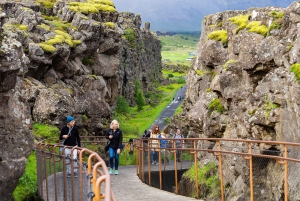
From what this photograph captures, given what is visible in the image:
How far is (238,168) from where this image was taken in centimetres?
1845

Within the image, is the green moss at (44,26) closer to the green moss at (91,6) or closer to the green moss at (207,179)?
the green moss at (91,6)

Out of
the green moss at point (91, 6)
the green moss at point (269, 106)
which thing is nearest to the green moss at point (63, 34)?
the green moss at point (91, 6)

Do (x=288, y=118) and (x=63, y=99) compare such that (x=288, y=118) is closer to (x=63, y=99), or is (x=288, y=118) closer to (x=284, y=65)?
(x=284, y=65)

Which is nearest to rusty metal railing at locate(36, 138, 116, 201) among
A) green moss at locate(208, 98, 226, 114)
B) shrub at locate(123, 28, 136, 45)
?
green moss at locate(208, 98, 226, 114)

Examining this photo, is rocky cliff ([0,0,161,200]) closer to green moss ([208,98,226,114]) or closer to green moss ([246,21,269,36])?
green moss ([208,98,226,114])

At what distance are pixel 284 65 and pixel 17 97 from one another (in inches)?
373

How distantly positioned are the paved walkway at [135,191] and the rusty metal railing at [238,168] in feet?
2.08

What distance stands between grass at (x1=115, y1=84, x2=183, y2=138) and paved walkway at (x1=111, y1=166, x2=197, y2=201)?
118 feet

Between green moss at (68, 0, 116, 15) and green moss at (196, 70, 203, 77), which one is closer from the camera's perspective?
green moss at (196, 70, 203, 77)

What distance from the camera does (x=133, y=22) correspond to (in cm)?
9825

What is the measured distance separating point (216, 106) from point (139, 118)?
193ft

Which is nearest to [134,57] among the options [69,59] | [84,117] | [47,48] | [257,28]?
[69,59]

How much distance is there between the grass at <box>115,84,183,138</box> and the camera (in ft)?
193

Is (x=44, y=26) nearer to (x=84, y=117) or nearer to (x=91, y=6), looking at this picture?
(x=91, y=6)
